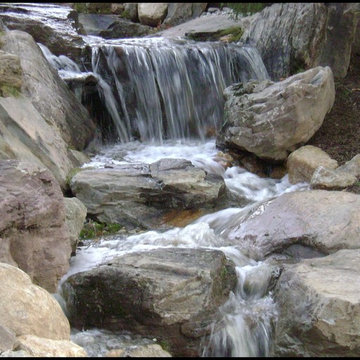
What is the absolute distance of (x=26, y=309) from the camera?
3158mm

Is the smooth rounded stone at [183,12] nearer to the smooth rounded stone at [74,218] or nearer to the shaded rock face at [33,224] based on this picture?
the smooth rounded stone at [74,218]

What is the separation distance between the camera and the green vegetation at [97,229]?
6.24 meters

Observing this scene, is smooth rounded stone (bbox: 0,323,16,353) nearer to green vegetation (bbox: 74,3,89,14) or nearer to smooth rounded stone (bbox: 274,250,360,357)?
smooth rounded stone (bbox: 274,250,360,357)

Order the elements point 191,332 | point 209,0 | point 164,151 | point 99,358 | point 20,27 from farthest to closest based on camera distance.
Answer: point 209,0 → point 20,27 → point 164,151 → point 191,332 → point 99,358

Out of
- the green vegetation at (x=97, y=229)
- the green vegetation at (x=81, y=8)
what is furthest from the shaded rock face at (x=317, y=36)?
the green vegetation at (x=81, y=8)

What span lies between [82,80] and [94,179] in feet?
11.1

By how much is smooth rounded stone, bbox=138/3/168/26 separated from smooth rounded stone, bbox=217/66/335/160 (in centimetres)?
992

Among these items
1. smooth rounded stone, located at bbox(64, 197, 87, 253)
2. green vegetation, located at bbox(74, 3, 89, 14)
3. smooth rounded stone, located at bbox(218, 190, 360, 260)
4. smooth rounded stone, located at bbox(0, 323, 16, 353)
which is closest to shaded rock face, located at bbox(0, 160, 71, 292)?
smooth rounded stone, located at bbox(64, 197, 87, 253)

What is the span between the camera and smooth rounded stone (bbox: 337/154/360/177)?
23.8 ft

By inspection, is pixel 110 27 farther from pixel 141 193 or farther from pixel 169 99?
pixel 141 193

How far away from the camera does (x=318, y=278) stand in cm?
436

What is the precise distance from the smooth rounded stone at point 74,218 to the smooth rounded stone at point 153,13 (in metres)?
13.0

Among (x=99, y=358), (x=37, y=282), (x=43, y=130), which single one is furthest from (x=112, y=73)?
(x=99, y=358)

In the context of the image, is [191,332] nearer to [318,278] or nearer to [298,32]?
[318,278]
